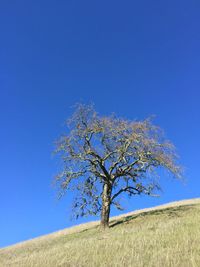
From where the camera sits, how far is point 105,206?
31609 millimetres

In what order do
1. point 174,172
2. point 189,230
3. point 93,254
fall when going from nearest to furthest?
point 93,254 < point 189,230 < point 174,172

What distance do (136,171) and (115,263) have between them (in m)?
20.9

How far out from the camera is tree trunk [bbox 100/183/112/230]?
30.8 metres

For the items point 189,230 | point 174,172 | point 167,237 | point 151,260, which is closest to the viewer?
point 151,260

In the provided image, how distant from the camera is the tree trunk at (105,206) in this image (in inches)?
1213

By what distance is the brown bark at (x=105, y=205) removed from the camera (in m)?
30.9

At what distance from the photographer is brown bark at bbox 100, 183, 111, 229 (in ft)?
101

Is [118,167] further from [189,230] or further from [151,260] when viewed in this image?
[151,260]

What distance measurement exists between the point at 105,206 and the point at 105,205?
0.34 ft

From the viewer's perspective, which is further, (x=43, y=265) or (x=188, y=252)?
(x=43, y=265)

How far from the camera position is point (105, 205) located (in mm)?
31688

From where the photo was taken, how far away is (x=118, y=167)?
1282 inches

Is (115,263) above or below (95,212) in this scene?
below

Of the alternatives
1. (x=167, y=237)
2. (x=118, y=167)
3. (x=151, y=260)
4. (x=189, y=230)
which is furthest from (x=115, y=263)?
(x=118, y=167)
